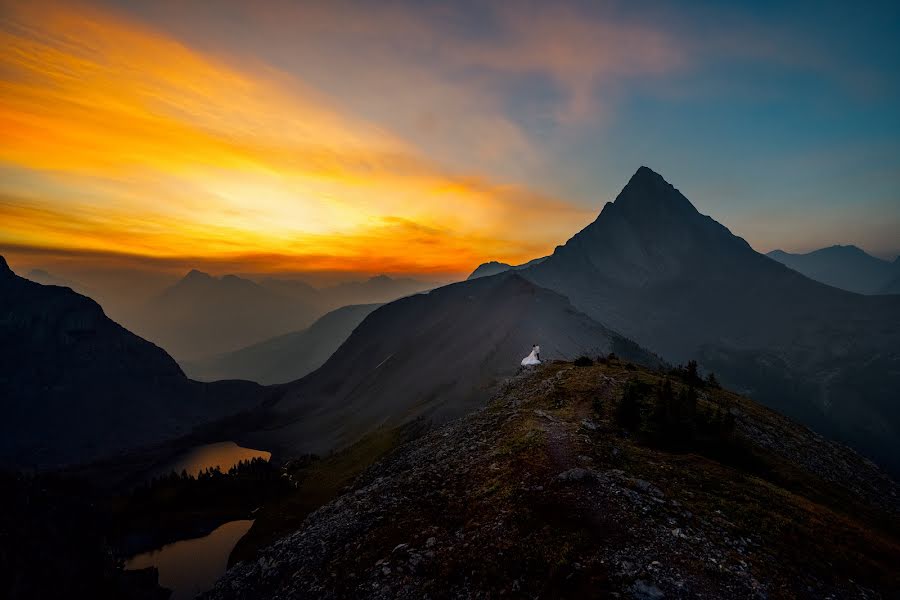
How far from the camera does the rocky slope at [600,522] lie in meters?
15.7

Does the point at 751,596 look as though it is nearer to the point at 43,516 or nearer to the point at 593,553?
the point at 593,553

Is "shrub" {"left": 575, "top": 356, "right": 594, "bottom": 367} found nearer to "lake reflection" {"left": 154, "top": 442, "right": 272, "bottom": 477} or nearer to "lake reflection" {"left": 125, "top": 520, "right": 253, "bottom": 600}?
"lake reflection" {"left": 125, "top": 520, "right": 253, "bottom": 600}

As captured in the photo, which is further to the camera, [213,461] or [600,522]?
[213,461]

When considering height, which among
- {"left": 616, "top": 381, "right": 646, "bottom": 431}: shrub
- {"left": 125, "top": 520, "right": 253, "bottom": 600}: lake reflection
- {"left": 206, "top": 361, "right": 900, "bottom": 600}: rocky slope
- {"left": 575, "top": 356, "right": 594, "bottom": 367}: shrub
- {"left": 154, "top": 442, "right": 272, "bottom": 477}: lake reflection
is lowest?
{"left": 154, "top": 442, "right": 272, "bottom": 477}: lake reflection

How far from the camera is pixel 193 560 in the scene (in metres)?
76.8

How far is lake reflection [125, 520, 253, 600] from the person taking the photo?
2606 inches

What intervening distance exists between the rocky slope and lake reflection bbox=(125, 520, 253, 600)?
1700 inches

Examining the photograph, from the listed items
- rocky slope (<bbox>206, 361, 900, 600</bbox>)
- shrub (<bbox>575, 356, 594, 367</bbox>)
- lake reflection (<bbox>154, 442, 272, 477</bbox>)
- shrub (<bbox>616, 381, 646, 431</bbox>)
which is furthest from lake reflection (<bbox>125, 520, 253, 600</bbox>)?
lake reflection (<bbox>154, 442, 272, 477</bbox>)

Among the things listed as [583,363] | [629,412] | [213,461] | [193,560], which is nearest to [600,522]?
[629,412]

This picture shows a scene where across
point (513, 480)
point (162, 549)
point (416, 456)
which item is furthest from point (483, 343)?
point (513, 480)

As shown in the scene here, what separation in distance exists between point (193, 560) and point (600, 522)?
88832 millimetres

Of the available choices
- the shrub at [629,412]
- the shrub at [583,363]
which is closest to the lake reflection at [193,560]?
the shrub at [583,363]

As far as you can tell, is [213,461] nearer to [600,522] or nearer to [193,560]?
[193,560]

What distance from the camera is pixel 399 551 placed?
71.7 feet
